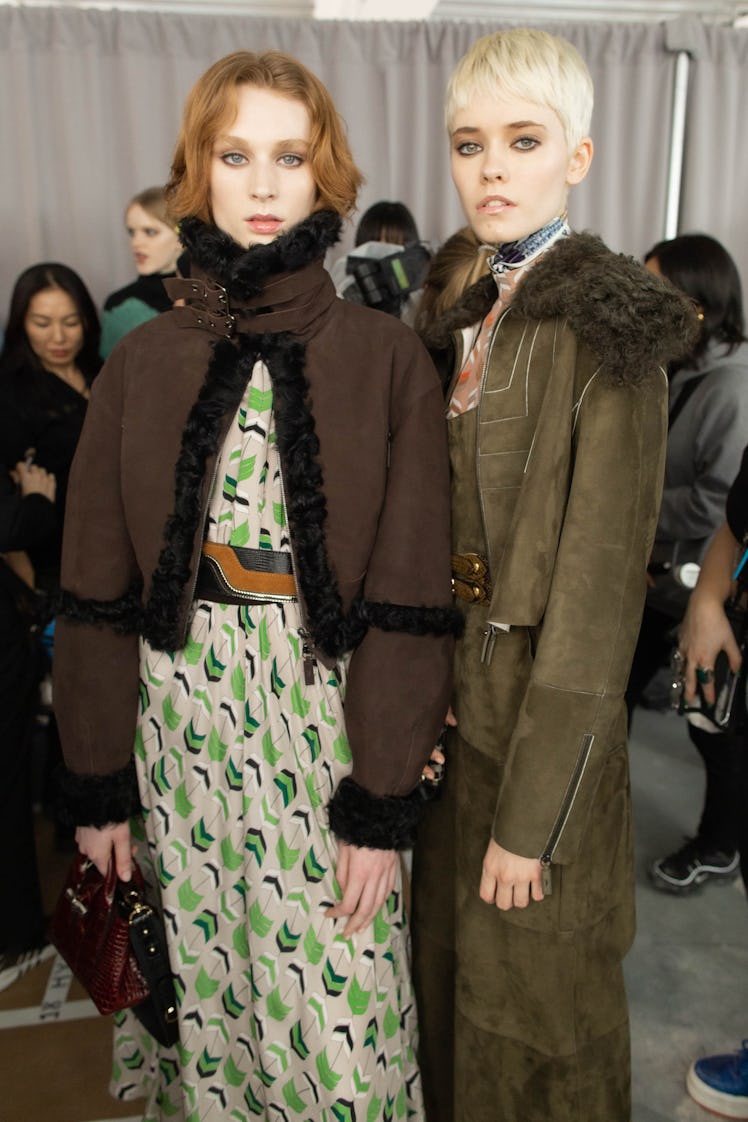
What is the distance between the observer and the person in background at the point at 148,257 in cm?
282

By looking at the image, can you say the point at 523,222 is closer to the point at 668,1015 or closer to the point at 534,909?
the point at 534,909

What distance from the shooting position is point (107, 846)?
1300mm

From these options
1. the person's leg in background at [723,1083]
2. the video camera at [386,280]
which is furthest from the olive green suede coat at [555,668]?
the video camera at [386,280]

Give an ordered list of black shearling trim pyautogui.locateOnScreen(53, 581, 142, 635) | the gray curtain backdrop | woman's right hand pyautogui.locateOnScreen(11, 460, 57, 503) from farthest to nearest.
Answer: the gray curtain backdrop → woman's right hand pyautogui.locateOnScreen(11, 460, 57, 503) → black shearling trim pyautogui.locateOnScreen(53, 581, 142, 635)

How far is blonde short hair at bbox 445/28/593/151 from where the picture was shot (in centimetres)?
110

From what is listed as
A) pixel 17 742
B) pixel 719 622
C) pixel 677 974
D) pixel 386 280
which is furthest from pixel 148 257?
pixel 677 974

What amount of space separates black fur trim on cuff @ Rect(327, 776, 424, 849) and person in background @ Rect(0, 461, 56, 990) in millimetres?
1236

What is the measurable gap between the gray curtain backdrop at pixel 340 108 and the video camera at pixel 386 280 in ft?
5.58

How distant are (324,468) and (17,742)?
54.4 inches

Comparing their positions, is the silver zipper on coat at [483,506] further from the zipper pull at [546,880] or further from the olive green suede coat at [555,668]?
the zipper pull at [546,880]

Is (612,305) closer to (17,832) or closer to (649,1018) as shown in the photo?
(649,1018)

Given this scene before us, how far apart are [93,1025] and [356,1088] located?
101 cm

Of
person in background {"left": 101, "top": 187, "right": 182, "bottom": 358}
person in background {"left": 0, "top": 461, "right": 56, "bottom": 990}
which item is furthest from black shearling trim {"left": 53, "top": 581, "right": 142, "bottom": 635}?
person in background {"left": 101, "top": 187, "right": 182, "bottom": 358}

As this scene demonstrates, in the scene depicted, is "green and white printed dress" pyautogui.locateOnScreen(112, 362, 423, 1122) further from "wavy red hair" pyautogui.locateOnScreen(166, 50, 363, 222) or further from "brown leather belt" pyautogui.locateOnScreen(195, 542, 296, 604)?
"wavy red hair" pyautogui.locateOnScreen(166, 50, 363, 222)
